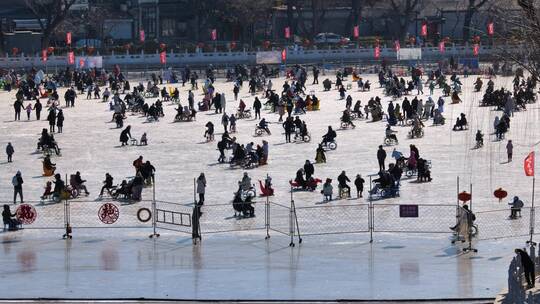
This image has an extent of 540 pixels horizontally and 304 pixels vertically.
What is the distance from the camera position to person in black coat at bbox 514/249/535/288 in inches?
1076

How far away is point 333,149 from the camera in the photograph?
174 ft

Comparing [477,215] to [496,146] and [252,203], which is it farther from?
[496,146]

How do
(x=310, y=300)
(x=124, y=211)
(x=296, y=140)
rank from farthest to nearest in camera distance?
(x=296, y=140)
(x=124, y=211)
(x=310, y=300)

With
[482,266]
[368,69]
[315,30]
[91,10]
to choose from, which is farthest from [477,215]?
[91,10]

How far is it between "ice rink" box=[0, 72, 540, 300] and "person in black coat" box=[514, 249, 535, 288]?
1576mm

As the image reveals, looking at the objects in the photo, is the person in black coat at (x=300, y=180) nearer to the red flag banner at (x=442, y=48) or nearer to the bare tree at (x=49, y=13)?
the red flag banner at (x=442, y=48)

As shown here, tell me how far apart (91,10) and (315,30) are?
1975cm

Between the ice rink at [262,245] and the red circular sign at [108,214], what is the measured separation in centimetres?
40

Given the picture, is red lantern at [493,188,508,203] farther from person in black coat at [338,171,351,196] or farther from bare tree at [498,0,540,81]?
bare tree at [498,0,540,81]

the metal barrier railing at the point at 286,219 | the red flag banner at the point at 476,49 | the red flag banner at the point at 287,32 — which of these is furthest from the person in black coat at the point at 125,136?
the red flag banner at the point at 287,32

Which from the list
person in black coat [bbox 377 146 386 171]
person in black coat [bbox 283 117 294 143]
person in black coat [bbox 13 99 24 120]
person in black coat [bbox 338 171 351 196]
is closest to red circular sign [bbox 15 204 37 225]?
person in black coat [bbox 338 171 351 196]

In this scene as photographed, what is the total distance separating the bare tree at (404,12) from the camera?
111438 millimetres

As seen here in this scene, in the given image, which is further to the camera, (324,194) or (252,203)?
(324,194)

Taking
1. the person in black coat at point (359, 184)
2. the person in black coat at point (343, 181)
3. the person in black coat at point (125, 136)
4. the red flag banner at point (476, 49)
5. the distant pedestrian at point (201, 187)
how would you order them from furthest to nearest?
the red flag banner at point (476, 49) → the person in black coat at point (125, 136) → the person in black coat at point (359, 184) → the person in black coat at point (343, 181) → the distant pedestrian at point (201, 187)
